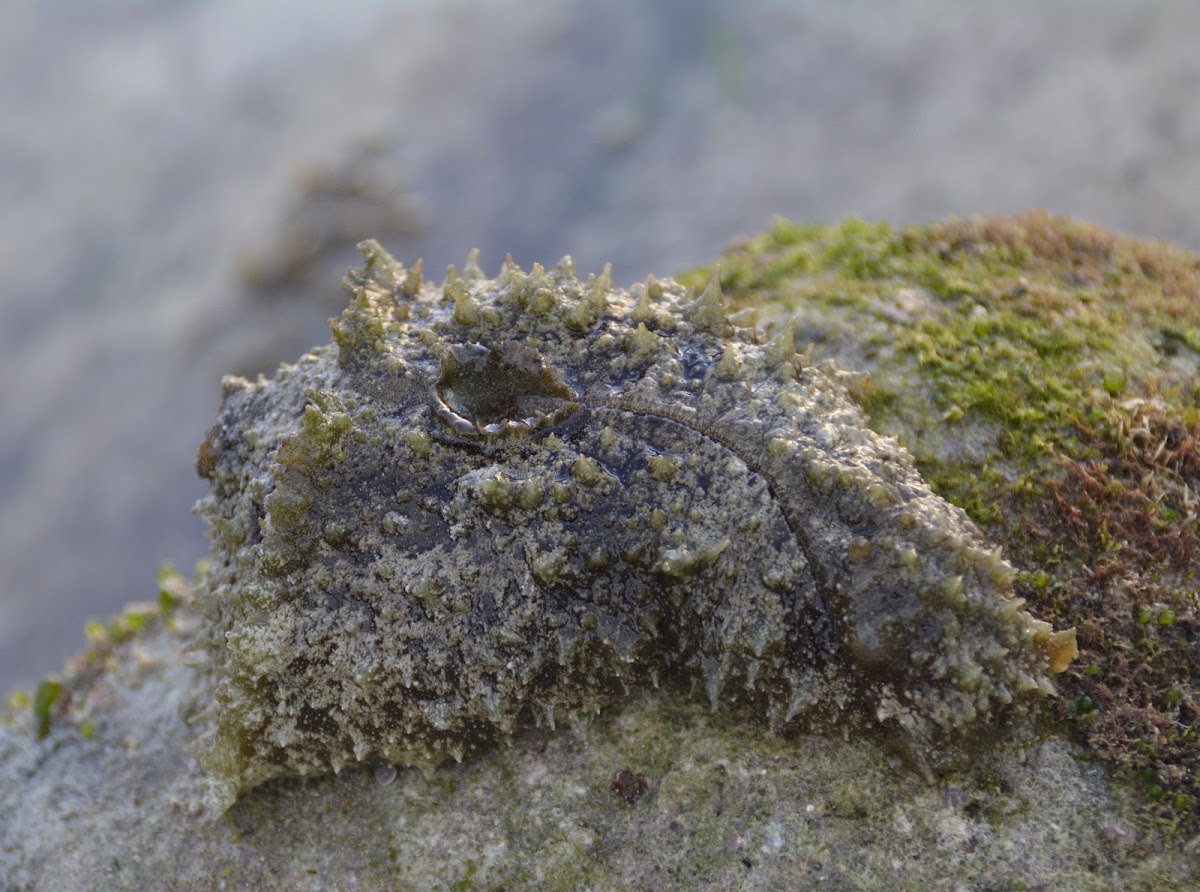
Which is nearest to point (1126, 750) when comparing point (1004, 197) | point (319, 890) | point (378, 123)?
point (319, 890)

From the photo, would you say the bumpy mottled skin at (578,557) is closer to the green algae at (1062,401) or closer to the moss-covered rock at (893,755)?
the moss-covered rock at (893,755)

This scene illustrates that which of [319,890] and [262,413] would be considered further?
[262,413]

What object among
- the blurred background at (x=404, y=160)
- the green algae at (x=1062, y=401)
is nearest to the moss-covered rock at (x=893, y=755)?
the green algae at (x=1062, y=401)

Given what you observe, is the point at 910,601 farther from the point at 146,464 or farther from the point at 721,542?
the point at 146,464

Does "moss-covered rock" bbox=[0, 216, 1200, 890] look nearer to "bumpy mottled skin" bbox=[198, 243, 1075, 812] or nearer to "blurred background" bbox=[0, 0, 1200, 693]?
"bumpy mottled skin" bbox=[198, 243, 1075, 812]

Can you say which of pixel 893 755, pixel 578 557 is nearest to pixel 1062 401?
pixel 893 755

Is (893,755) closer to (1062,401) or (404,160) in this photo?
(1062,401)
